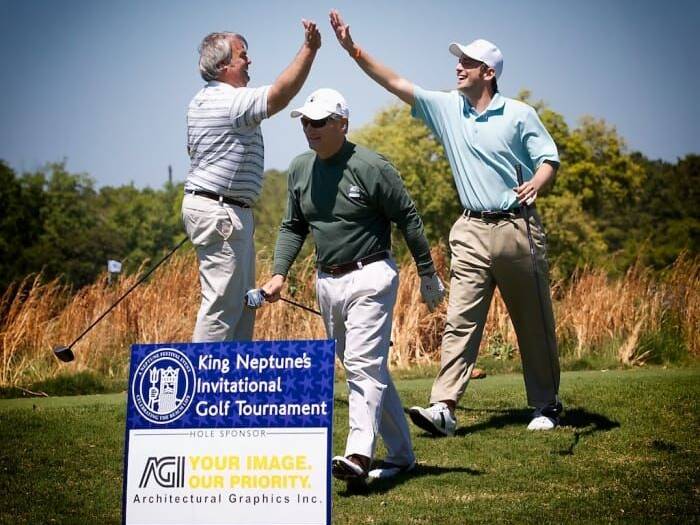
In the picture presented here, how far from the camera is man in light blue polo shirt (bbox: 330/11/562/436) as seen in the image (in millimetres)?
7195

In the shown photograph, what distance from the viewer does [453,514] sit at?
5160 mm

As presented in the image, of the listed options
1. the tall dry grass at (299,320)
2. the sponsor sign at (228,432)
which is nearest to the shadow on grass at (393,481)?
the sponsor sign at (228,432)

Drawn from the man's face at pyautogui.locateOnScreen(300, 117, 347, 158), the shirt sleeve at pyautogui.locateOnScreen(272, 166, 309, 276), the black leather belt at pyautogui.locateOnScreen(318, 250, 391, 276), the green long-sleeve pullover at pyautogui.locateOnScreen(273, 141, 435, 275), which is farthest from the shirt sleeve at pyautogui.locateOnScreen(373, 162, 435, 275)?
the shirt sleeve at pyautogui.locateOnScreen(272, 166, 309, 276)

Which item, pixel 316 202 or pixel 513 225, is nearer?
pixel 316 202

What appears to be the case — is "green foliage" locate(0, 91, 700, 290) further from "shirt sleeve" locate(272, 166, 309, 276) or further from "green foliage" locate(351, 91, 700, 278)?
"shirt sleeve" locate(272, 166, 309, 276)

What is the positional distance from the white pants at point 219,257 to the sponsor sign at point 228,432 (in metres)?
1.89

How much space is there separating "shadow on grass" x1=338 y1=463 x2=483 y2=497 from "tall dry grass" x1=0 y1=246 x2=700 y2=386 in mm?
5813

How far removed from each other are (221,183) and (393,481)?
6.35 feet

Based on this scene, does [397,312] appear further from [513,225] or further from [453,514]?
[453,514]

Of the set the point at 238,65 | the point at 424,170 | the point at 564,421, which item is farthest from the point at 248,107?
the point at 424,170

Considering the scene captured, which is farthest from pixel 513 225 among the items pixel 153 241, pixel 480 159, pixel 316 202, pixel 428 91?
pixel 153 241

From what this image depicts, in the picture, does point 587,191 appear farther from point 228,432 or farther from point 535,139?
point 228,432

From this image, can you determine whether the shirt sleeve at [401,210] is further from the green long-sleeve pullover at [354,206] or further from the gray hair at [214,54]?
the gray hair at [214,54]

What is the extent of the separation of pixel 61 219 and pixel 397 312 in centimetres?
4669
